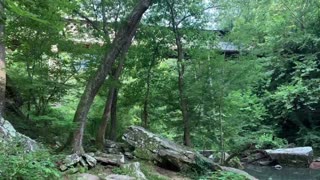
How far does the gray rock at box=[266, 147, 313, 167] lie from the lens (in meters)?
10.3

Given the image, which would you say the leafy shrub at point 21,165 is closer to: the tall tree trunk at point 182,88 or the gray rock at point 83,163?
the gray rock at point 83,163

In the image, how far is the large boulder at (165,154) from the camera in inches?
260

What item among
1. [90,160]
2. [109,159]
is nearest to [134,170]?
[109,159]

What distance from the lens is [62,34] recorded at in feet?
22.0

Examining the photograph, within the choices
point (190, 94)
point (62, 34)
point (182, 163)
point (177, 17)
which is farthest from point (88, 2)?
point (182, 163)

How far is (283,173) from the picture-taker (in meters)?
9.19

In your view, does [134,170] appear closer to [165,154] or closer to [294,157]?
[165,154]

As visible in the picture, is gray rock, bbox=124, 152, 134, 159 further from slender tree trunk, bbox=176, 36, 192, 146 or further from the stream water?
the stream water

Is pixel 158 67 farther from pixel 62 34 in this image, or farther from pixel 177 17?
pixel 62 34

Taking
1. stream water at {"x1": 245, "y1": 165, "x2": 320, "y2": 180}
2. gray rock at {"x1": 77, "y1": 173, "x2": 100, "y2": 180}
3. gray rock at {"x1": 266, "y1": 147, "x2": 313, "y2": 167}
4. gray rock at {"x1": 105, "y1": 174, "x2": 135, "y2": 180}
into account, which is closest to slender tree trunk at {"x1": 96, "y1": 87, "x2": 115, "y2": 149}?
gray rock at {"x1": 105, "y1": 174, "x2": 135, "y2": 180}

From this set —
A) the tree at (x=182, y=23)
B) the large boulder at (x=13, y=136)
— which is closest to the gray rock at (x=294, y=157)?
the tree at (x=182, y=23)

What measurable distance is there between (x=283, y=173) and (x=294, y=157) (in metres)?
1.48

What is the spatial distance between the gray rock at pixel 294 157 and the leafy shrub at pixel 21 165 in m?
8.38

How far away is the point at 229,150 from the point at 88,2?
204 inches
